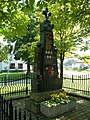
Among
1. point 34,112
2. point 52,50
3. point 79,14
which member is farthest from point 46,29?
point 34,112

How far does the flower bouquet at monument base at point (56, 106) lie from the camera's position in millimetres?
7227

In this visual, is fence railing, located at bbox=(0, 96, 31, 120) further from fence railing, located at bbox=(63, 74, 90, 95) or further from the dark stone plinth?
fence railing, located at bbox=(63, 74, 90, 95)

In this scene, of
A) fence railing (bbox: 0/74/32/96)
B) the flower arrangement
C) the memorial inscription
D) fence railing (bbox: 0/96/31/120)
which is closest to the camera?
fence railing (bbox: 0/96/31/120)


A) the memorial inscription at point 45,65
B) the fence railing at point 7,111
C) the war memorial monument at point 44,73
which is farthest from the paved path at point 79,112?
the fence railing at point 7,111

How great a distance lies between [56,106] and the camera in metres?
7.32

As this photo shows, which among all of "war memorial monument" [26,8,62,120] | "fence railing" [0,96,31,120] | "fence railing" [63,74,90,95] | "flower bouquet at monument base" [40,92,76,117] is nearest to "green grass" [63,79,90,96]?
"fence railing" [63,74,90,95]

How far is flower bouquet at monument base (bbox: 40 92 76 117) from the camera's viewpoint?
285 inches

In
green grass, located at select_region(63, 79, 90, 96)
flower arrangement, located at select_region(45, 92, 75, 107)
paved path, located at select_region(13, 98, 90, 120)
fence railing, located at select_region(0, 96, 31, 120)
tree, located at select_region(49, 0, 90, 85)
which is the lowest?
paved path, located at select_region(13, 98, 90, 120)

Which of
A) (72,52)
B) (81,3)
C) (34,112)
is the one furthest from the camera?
(72,52)

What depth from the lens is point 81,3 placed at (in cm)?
636

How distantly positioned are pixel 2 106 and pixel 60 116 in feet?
11.9

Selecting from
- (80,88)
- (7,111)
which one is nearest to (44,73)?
(7,111)

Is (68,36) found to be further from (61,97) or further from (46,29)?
(61,97)

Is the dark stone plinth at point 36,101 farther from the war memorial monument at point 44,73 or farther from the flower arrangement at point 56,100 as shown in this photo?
the flower arrangement at point 56,100
